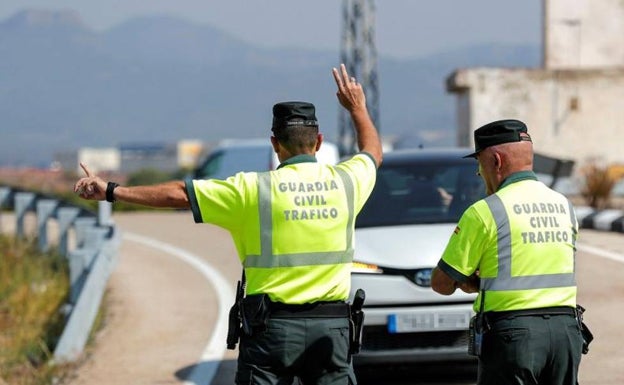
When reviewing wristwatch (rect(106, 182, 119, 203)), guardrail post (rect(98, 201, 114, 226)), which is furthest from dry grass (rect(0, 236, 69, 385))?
wristwatch (rect(106, 182, 119, 203))

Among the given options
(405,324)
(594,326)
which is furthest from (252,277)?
(594,326)

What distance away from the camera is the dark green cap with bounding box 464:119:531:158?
5590 millimetres

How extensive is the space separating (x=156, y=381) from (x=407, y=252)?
2179mm

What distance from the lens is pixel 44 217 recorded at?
18.7 meters

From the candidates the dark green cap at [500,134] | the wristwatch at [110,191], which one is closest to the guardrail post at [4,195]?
the wristwatch at [110,191]

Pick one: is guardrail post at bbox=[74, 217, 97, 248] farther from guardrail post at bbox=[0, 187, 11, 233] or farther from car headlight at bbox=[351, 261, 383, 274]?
guardrail post at bbox=[0, 187, 11, 233]

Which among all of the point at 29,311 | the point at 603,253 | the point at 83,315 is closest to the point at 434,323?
the point at 83,315

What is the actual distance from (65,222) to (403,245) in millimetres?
8670

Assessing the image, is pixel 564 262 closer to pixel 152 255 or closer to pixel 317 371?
pixel 317 371

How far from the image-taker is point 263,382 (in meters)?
5.70

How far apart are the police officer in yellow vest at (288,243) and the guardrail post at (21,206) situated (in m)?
15.2

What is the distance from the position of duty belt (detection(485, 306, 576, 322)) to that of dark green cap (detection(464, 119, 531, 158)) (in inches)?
26.0

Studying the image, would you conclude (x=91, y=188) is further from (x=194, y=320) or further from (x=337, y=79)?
(x=194, y=320)

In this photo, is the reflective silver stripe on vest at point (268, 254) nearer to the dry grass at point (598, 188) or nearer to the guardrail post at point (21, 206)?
the guardrail post at point (21, 206)
